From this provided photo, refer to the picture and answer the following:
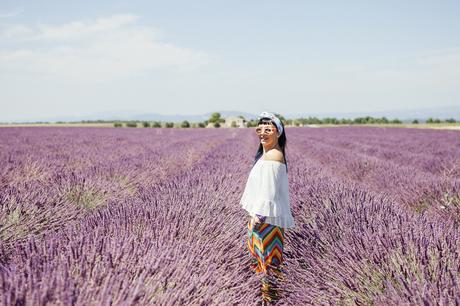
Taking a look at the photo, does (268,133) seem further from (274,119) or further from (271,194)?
(271,194)

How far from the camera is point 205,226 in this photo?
2256 millimetres

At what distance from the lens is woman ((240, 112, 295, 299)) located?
2.14 metres

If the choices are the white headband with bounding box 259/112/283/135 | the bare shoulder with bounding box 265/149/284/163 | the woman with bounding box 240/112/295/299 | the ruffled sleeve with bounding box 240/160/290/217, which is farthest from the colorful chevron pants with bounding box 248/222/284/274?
the white headband with bounding box 259/112/283/135

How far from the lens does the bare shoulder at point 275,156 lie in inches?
86.3

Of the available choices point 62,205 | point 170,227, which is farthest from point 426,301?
point 62,205

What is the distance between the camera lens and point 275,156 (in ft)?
7.20

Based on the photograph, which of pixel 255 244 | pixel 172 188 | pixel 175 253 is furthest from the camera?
pixel 172 188

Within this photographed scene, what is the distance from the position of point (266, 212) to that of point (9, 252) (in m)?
1.48

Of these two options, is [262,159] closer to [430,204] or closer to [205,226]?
[205,226]

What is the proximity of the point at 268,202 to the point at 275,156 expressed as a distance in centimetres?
28

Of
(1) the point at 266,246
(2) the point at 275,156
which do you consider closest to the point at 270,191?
(2) the point at 275,156

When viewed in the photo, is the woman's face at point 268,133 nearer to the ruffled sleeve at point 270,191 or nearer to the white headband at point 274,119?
the white headband at point 274,119

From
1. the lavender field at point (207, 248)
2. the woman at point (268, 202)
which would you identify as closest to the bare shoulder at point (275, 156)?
the woman at point (268, 202)

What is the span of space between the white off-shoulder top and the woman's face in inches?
4.7
